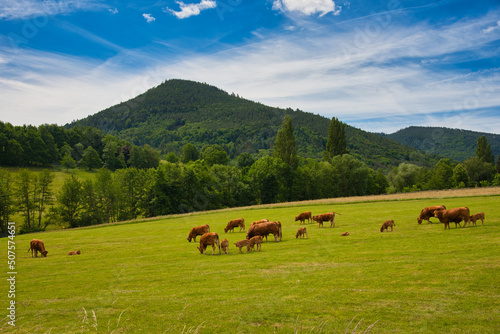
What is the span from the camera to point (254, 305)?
9039 millimetres

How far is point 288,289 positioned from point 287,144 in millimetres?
74155

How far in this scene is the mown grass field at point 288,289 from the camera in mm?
7727

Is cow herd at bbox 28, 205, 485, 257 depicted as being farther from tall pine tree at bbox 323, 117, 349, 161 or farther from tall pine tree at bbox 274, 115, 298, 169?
tall pine tree at bbox 323, 117, 349, 161

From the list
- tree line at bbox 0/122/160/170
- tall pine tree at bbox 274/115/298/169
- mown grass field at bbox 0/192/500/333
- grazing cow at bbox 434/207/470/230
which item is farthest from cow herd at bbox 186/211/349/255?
tree line at bbox 0/122/160/170

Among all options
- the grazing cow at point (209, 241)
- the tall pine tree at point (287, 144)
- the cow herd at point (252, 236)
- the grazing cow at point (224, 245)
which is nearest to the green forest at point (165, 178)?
the tall pine tree at point (287, 144)

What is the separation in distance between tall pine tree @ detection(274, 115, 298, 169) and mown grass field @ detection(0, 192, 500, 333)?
6609 centimetres

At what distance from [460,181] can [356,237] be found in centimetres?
8760

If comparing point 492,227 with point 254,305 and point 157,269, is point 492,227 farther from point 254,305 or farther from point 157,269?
point 157,269

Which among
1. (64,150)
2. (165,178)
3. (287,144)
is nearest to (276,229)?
(165,178)

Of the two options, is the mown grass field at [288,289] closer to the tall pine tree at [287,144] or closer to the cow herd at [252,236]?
the cow herd at [252,236]

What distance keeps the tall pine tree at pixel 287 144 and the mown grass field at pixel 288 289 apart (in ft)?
217

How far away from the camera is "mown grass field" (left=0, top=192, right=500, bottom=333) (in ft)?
25.3

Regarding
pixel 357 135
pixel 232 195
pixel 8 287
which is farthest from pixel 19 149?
pixel 357 135

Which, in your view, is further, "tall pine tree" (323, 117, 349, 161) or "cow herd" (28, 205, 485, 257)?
"tall pine tree" (323, 117, 349, 161)
